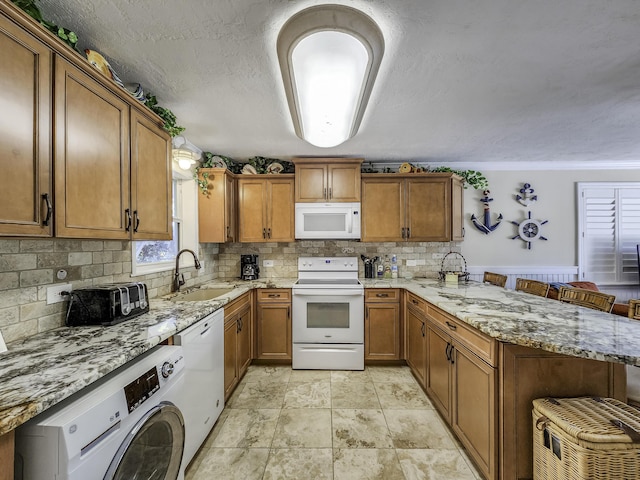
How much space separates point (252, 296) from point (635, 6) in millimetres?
3183

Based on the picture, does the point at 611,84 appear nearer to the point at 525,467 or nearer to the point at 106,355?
the point at 525,467

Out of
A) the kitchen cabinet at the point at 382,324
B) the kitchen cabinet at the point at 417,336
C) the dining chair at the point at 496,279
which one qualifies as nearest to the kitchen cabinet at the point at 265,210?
the kitchen cabinet at the point at 382,324

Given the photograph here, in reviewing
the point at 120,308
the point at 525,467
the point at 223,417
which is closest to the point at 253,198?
the point at 120,308

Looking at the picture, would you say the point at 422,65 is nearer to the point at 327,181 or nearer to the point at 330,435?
the point at 327,181

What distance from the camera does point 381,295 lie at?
296 centimetres

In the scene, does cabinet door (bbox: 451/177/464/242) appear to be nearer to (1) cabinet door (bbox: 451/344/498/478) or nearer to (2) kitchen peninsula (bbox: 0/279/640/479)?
(2) kitchen peninsula (bbox: 0/279/640/479)

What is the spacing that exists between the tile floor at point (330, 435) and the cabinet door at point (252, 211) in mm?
1598

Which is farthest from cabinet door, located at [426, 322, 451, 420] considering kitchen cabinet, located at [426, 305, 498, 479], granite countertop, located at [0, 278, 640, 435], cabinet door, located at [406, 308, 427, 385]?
granite countertop, located at [0, 278, 640, 435]

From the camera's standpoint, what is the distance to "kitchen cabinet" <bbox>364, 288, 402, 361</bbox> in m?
2.93

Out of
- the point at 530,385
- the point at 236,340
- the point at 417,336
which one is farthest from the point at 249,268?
the point at 530,385

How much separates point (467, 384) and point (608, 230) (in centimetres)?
374

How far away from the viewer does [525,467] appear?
134 cm

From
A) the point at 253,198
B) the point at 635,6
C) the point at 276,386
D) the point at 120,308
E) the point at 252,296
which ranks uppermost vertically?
the point at 635,6

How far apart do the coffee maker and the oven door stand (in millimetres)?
713
